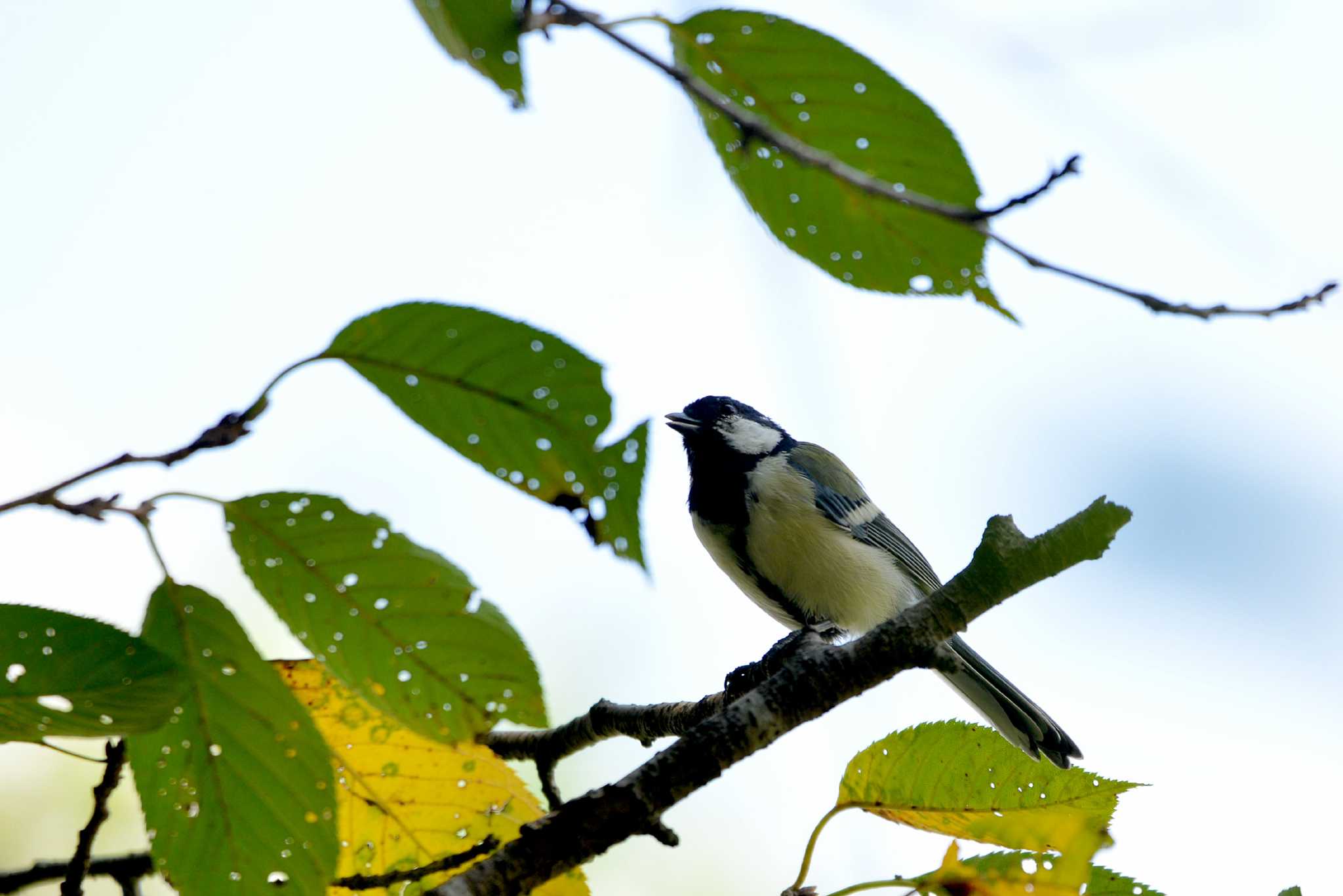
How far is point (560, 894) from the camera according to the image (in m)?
1.72

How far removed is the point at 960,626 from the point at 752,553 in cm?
265

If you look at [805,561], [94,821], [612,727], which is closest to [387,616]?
[94,821]

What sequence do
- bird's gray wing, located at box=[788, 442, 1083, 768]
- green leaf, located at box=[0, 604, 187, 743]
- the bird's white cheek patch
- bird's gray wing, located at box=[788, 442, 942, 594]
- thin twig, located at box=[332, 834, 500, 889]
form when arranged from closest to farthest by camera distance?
green leaf, located at box=[0, 604, 187, 743], thin twig, located at box=[332, 834, 500, 889], bird's gray wing, located at box=[788, 442, 1083, 768], bird's gray wing, located at box=[788, 442, 942, 594], the bird's white cheek patch

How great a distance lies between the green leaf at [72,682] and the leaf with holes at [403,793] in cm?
58

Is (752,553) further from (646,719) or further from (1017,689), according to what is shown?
(646,719)

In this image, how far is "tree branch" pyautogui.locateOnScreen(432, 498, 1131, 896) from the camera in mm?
1329

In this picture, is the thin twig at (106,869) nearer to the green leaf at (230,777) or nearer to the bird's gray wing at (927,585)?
the green leaf at (230,777)

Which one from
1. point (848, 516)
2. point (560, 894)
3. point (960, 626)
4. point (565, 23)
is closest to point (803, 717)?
point (960, 626)

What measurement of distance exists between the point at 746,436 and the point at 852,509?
1.83ft

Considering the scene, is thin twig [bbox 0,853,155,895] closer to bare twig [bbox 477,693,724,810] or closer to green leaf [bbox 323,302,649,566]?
bare twig [bbox 477,693,724,810]

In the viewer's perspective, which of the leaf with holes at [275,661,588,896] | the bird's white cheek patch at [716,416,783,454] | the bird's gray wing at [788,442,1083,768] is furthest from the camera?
the bird's white cheek patch at [716,416,783,454]

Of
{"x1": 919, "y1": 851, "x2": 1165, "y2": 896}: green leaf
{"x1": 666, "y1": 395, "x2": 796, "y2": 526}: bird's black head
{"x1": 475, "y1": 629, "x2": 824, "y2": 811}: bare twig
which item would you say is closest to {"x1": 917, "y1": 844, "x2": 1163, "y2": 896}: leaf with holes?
{"x1": 919, "y1": 851, "x2": 1165, "y2": 896}: green leaf

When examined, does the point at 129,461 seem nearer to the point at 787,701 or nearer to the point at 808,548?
the point at 787,701

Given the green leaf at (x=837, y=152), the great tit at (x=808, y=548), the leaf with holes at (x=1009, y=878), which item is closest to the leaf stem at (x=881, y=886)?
the leaf with holes at (x=1009, y=878)
